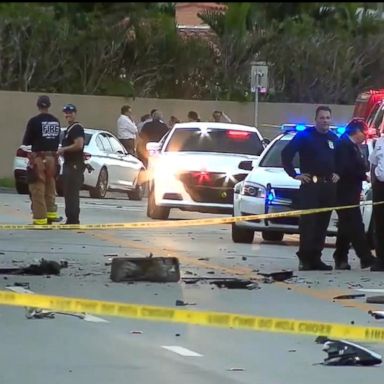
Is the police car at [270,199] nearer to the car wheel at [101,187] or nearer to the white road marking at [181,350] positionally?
the white road marking at [181,350]

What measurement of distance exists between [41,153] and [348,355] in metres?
9.02

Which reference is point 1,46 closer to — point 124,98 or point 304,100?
point 124,98

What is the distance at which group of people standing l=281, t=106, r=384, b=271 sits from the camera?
45.1ft

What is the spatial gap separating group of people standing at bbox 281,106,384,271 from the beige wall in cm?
1808

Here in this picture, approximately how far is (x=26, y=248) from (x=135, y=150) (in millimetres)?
14896

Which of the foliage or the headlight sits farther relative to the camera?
the foliage

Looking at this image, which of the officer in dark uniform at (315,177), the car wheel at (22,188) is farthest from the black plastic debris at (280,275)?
the car wheel at (22,188)

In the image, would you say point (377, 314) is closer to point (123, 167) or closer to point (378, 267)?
point (378, 267)

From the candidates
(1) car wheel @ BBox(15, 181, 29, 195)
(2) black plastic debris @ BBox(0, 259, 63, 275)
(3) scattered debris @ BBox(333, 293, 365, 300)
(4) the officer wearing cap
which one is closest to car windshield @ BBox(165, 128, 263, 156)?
(4) the officer wearing cap

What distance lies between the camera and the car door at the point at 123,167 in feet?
87.0

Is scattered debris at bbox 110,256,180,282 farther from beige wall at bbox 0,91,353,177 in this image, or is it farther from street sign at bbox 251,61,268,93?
beige wall at bbox 0,91,353,177

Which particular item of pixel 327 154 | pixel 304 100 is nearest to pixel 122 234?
pixel 327 154

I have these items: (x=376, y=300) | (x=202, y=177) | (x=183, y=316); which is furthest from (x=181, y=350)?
(x=202, y=177)

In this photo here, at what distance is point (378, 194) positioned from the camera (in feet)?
45.7
